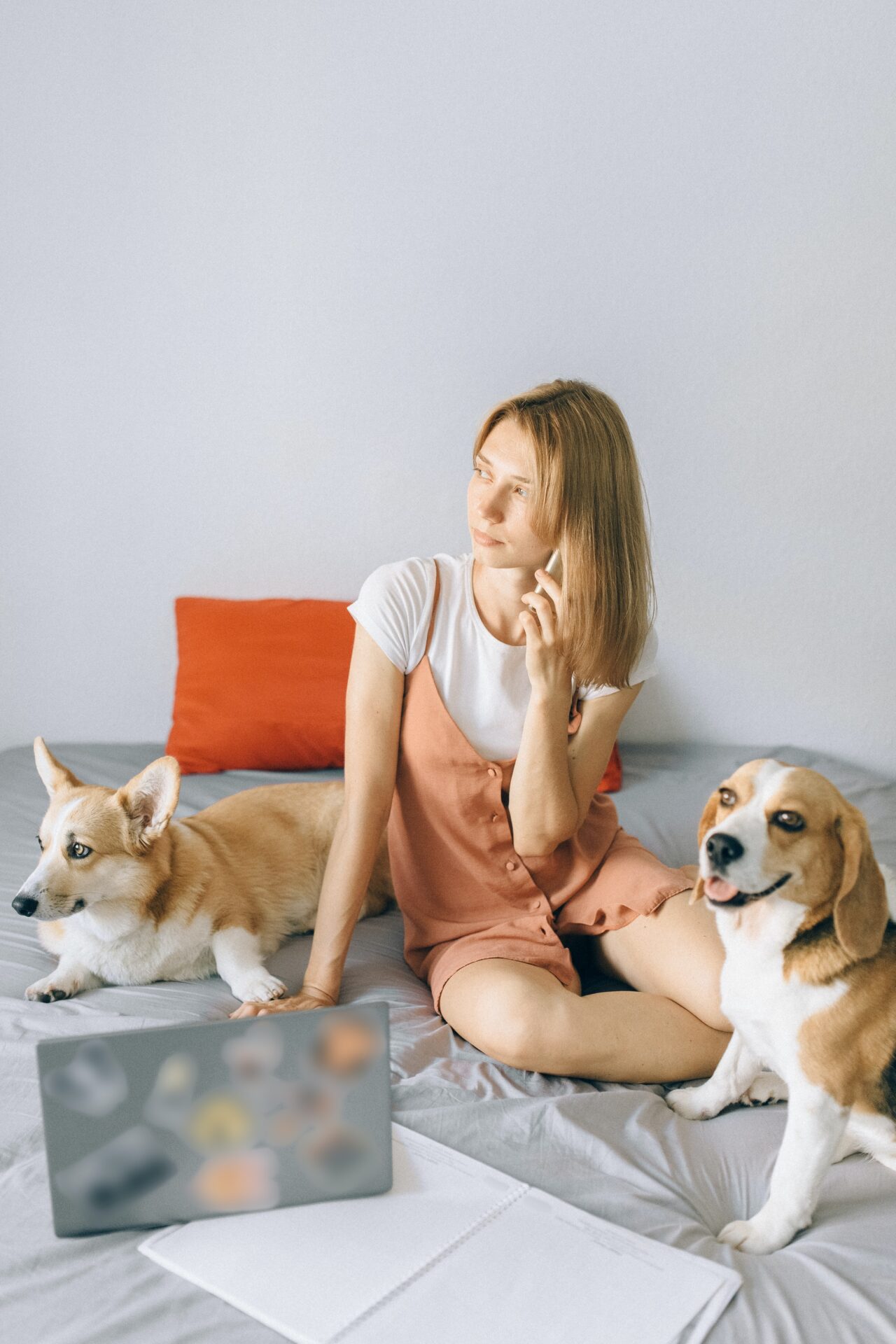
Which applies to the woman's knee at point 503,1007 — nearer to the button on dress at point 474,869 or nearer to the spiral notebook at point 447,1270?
the button on dress at point 474,869

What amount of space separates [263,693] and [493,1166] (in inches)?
58.7

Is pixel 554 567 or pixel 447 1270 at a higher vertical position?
pixel 554 567

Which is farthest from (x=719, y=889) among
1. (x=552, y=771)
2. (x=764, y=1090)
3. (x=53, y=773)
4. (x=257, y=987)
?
(x=53, y=773)

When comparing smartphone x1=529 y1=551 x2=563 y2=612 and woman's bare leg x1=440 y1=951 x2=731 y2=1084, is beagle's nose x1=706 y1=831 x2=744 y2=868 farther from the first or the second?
smartphone x1=529 y1=551 x2=563 y2=612

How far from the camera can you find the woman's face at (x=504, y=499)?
142 cm

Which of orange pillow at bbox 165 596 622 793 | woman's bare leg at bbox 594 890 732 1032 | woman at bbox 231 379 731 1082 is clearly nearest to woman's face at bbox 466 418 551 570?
woman at bbox 231 379 731 1082

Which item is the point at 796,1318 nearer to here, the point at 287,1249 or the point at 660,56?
the point at 287,1249

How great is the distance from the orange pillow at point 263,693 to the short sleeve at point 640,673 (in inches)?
36.0

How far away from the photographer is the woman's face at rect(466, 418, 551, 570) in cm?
142

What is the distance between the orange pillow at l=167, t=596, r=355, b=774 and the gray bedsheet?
71 cm

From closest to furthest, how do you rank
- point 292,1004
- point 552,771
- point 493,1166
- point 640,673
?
point 493,1166 < point 292,1004 < point 552,771 < point 640,673

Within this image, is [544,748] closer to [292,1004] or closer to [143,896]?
[292,1004]

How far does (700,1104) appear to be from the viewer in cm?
123

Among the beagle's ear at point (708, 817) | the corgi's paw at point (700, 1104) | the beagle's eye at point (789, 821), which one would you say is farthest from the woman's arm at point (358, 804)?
the beagle's eye at point (789, 821)
